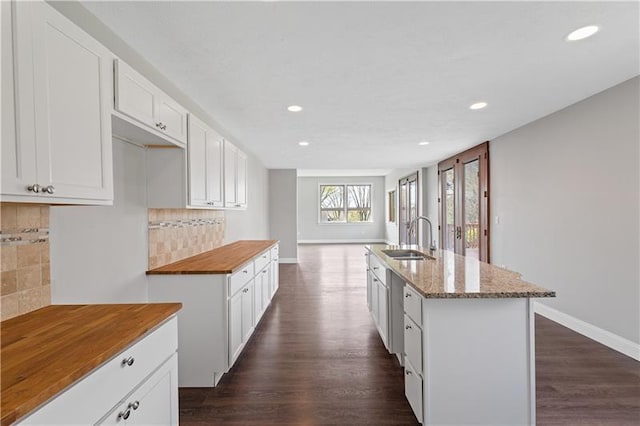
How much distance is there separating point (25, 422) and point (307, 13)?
6.62 ft

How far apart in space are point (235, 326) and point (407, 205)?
770 cm

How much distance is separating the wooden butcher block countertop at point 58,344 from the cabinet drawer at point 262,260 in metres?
1.83

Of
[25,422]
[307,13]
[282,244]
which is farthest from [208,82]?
[282,244]

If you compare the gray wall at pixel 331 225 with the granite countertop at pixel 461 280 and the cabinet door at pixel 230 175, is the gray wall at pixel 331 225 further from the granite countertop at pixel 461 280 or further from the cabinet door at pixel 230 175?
the granite countertop at pixel 461 280

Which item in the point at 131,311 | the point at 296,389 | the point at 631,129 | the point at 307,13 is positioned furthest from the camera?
A: the point at 631,129

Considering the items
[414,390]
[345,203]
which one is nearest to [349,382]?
[414,390]

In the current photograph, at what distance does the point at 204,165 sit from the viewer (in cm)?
282

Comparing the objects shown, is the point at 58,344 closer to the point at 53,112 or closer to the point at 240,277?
the point at 53,112

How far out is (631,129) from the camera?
2779 millimetres

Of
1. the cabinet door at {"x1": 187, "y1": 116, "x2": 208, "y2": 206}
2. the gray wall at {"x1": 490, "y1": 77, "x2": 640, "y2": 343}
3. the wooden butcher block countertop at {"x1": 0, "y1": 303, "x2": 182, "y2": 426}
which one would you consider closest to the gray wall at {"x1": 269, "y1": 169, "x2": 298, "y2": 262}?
the gray wall at {"x1": 490, "y1": 77, "x2": 640, "y2": 343}

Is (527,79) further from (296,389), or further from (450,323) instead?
(296,389)

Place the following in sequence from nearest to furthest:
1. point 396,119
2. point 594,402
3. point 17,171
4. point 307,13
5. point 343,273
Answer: point 17,171
point 307,13
point 594,402
point 396,119
point 343,273

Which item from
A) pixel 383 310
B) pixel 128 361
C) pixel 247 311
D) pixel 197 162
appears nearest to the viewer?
pixel 128 361

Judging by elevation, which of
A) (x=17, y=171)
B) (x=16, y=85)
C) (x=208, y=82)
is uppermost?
(x=208, y=82)
